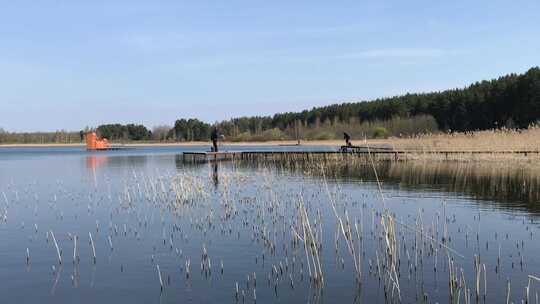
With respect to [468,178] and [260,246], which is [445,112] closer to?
[468,178]

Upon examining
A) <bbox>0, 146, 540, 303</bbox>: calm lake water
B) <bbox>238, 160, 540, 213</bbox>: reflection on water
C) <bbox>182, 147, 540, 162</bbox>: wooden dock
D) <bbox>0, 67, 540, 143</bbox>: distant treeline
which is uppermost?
<bbox>0, 67, 540, 143</bbox>: distant treeline

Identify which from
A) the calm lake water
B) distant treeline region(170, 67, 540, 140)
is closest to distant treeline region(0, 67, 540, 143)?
distant treeline region(170, 67, 540, 140)

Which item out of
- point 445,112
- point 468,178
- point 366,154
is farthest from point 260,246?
point 445,112

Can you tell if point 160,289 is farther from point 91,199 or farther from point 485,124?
point 485,124

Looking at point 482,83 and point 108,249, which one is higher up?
point 482,83

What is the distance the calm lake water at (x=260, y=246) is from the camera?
8906 millimetres

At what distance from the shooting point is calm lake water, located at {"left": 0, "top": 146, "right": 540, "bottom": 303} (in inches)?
351

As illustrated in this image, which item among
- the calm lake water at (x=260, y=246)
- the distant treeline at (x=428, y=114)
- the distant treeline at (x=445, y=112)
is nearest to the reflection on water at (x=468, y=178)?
the calm lake water at (x=260, y=246)

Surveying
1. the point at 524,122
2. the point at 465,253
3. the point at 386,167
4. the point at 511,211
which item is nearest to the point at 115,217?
the point at 465,253

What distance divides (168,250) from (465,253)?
6.13m

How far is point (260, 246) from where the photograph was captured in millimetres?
12000

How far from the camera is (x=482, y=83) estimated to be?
102 meters

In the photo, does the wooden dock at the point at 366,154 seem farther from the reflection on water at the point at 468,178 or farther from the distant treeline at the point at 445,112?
the distant treeline at the point at 445,112

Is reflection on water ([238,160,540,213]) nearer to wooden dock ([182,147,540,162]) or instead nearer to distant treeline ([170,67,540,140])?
wooden dock ([182,147,540,162])
